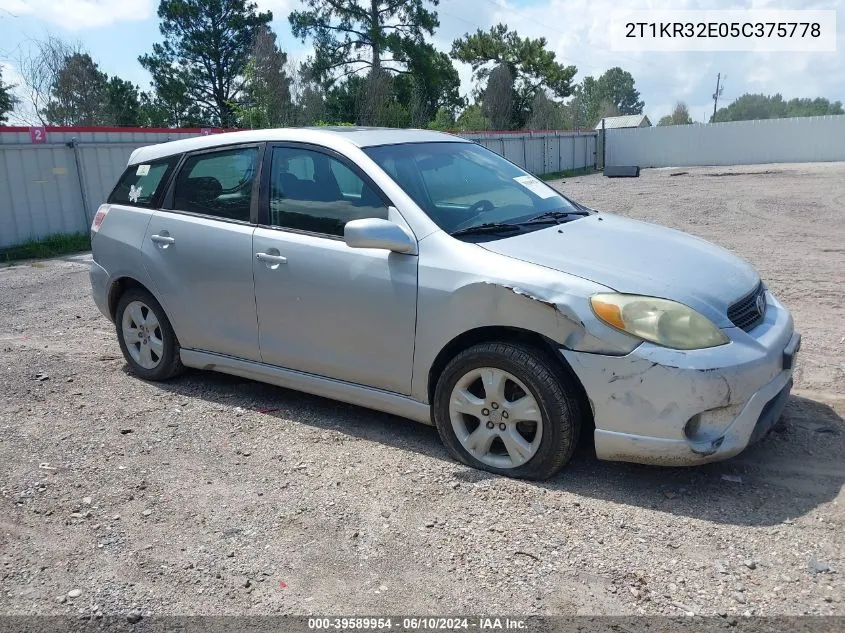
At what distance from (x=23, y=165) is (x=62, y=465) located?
10663mm

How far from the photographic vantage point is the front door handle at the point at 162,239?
505cm

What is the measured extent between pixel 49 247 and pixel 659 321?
492 inches


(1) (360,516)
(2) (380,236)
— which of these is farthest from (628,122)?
(1) (360,516)

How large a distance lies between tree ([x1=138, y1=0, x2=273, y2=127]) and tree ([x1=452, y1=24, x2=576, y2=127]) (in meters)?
14.9

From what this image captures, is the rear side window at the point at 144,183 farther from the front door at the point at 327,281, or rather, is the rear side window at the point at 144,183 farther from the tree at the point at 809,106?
the tree at the point at 809,106

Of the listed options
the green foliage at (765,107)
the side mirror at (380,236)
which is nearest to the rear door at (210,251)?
the side mirror at (380,236)

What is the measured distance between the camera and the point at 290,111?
27.9 m

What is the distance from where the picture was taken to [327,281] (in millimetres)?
4254

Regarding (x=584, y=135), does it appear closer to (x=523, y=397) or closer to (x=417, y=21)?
(x=417, y=21)

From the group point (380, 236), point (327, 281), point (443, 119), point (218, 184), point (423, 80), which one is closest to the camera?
point (380, 236)

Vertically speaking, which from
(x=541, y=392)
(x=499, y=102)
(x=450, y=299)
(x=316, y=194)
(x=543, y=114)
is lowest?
(x=541, y=392)

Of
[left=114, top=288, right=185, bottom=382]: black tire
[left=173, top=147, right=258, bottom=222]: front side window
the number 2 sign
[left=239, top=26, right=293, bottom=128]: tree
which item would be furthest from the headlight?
[left=239, top=26, right=293, bottom=128]: tree

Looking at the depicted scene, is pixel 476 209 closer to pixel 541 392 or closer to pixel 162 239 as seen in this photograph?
pixel 541 392

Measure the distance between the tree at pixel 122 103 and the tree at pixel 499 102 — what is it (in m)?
19.8
